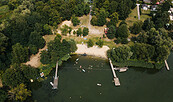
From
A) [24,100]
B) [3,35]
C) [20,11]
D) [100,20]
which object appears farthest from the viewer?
[20,11]

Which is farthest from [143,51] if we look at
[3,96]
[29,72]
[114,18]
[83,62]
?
[3,96]

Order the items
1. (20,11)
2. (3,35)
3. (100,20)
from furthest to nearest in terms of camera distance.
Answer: (20,11) → (100,20) → (3,35)

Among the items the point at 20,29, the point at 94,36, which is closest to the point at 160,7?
the point at 94,36

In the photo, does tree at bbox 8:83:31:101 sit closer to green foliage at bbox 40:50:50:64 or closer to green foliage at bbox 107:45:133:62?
green foliage at bbox 40:50:50:64

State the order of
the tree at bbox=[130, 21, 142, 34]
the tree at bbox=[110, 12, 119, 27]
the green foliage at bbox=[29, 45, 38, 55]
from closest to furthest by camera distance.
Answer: the green foliage at bbox=[29, 45, 38, 55]
the tree at bbox=[130, 21, 142, 34]
the tree at bbox=[110, 12, 119, 27]

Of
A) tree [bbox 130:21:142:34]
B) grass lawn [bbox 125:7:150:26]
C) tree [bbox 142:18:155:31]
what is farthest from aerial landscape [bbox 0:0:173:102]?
grass lawn [bbox 125:7:150:26]

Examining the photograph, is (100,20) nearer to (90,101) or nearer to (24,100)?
(90,101)

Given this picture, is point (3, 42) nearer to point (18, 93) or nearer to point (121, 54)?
point (18, 93)

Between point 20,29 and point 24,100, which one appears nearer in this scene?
point 24,100
